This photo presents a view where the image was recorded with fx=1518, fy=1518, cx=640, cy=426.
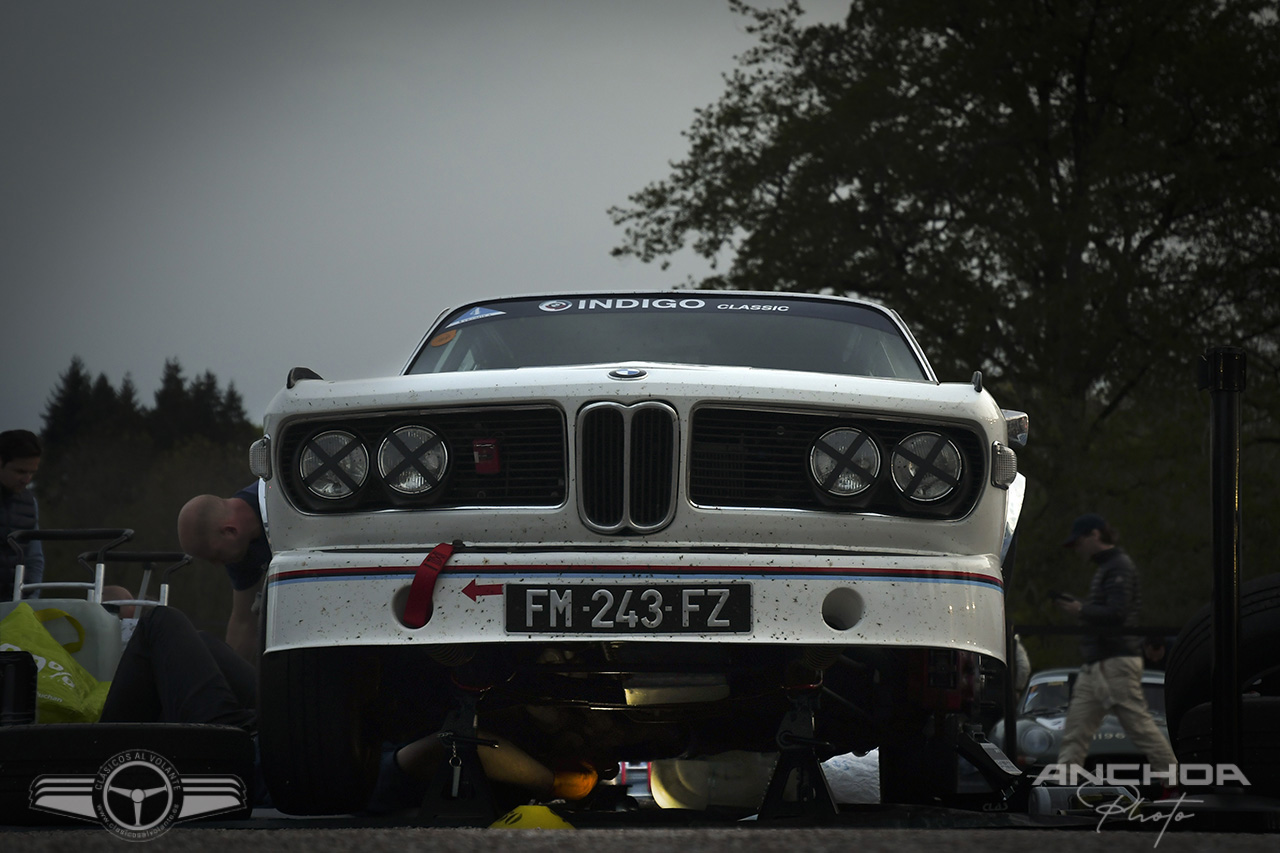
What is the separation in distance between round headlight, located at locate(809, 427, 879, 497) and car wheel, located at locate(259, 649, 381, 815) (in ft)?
4.20

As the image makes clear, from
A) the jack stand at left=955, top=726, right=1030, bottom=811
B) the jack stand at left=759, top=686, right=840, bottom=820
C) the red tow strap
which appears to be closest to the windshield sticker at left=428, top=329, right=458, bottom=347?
the red tow strap

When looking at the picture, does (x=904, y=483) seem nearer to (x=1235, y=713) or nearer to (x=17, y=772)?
(x=1235, y=713)

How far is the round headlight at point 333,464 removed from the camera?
12.6 ft

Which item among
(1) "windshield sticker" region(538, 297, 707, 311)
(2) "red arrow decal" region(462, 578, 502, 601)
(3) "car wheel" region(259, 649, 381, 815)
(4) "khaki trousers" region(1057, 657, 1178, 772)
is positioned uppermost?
(1) "windshield sticker" region(538, 297, 707, 311)

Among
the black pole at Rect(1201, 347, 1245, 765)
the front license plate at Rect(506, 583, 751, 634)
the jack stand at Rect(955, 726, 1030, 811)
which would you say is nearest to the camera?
the front license plate at Rect(506, 583, 751, 634)

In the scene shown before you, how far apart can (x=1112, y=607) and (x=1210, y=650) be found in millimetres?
4887

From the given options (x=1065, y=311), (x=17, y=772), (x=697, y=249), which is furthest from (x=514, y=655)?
(x=697, y=249)

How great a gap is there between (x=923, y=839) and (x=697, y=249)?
22292mm

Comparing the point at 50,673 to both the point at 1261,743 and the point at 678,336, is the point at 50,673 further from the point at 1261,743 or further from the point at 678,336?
the point at 1261,743

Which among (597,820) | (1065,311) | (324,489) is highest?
(1065,311)

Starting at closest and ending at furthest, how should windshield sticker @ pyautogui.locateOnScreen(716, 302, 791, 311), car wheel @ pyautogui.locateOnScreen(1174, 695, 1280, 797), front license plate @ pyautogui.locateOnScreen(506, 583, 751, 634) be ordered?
front license plate @ pyautogui.locateOnScreen(506, 583, 751, 634), car wheel @ pyautogui.locateOnScreen(1174, 695, 1280, 797), windshield sticker @ pyautogui.locateOnScreen(716, 302, 791, 311)

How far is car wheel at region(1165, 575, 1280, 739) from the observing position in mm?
4656

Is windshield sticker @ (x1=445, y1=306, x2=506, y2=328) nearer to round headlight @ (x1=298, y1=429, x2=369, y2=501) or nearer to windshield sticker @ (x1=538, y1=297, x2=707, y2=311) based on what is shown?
windshield sticker @ (x1=538, y1=297, x2=707, y2=311)

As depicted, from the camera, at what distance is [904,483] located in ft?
12.5
